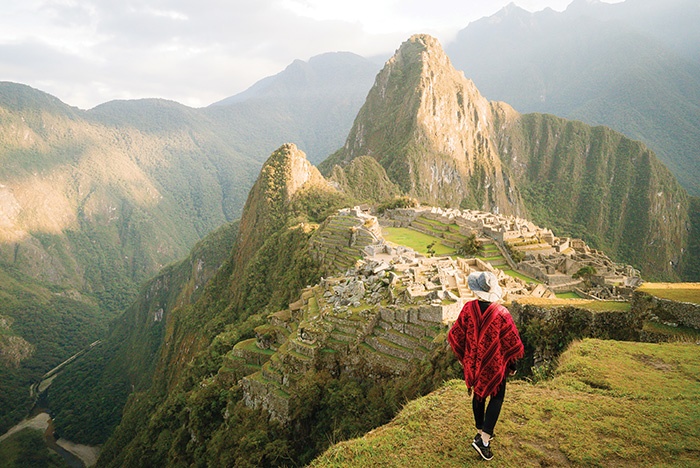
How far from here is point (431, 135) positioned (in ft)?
514

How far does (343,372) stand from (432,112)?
154383 millimetres

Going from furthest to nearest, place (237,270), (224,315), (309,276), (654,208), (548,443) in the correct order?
(654,208) → (237,270) → (224,315) → (309,276) → (548,443)

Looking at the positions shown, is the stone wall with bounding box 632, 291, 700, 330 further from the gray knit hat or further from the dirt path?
the dirt path

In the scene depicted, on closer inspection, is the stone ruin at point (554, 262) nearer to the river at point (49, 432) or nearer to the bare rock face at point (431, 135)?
the river at point (49, 432)

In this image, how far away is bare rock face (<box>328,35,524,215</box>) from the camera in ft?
487

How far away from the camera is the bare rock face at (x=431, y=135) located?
5842 inches

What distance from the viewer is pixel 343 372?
17.6 m

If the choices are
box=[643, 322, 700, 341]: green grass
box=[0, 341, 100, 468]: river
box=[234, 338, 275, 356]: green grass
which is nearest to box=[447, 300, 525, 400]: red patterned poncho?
box=[643, 322, 700, 341]: green grass

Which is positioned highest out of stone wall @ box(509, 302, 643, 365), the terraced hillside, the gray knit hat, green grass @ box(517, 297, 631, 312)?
the gray knit hat

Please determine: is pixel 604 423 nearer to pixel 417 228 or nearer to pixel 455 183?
pixel 417 228

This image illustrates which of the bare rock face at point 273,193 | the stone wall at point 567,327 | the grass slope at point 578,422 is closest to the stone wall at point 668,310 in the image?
the stone wall at point 567,327

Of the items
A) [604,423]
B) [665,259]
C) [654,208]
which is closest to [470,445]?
[604,423]

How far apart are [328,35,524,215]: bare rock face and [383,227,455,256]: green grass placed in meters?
78.3

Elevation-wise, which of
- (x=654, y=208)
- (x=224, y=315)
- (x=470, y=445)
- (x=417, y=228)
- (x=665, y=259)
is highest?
(x=470, y=445)
